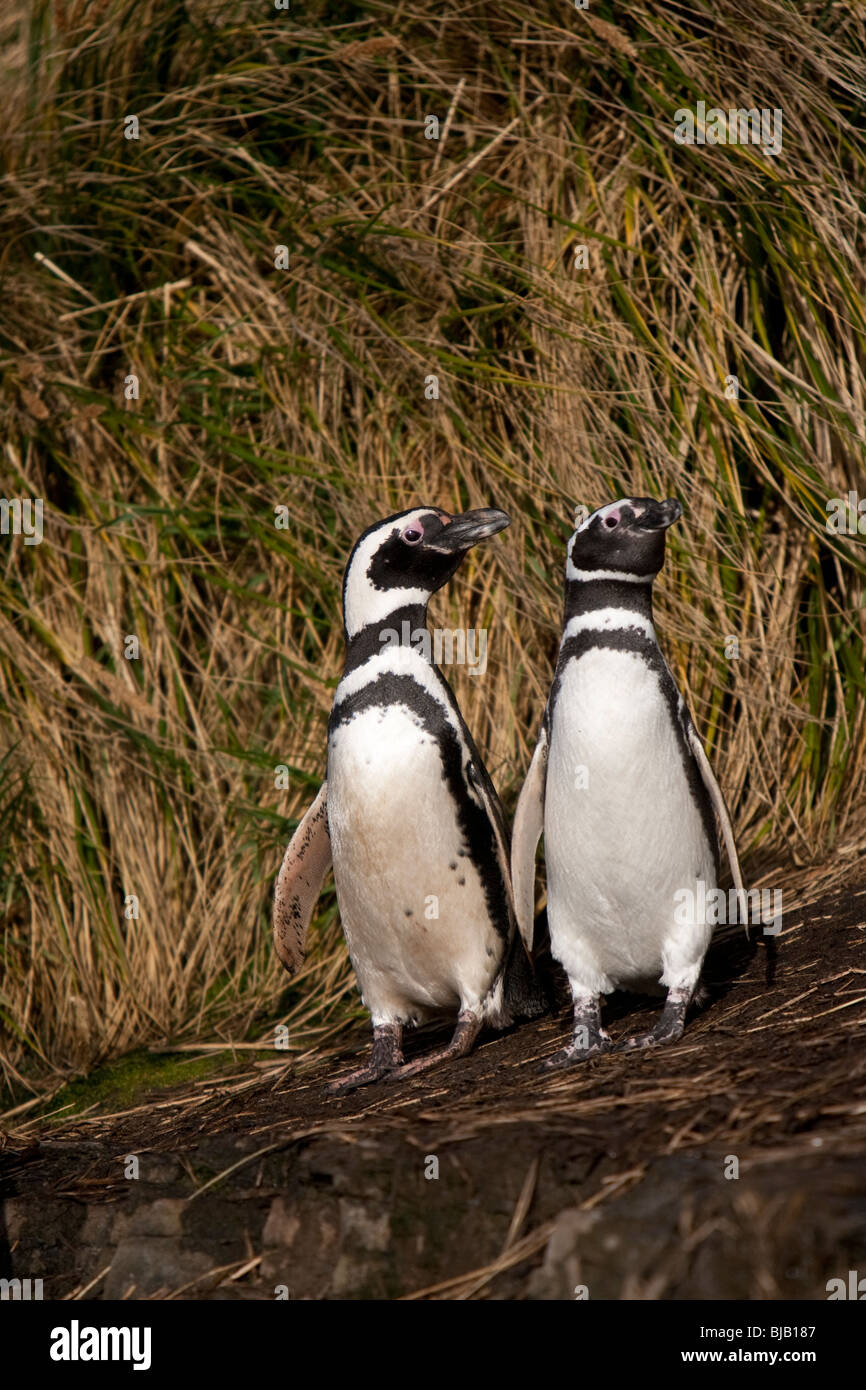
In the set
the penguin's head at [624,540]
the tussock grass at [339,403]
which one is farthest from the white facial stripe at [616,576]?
the tussock grass at [339,403]

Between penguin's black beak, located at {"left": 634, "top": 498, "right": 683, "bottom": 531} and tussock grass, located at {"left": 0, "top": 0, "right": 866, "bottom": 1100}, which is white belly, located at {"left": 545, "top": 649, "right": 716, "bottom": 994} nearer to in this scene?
penguin's black beak, located at {"left": 634, "top": 498, "right": 683, "bottom": 531}

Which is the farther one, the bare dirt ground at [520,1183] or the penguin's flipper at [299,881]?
the penguin's flipper at [299,881]

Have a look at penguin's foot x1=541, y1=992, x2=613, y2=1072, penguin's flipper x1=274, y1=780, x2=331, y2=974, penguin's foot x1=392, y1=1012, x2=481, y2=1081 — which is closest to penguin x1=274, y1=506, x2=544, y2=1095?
penguin's foot x1=392, y1=1012, x2=481, y2=1081

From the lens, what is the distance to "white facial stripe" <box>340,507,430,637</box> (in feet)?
9.93

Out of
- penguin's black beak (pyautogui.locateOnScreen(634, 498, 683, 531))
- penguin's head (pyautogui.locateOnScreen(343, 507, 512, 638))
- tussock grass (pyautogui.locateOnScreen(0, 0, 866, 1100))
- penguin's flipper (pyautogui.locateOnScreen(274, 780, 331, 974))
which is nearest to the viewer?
penguin's black beak (pyautogui.locateOnScreen(634, 498, 683, 531))

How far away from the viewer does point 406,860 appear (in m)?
2.91

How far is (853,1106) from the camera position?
6.40 ft

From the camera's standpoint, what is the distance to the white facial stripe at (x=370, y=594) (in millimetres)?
3027

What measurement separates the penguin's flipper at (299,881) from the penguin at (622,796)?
632 millimetres

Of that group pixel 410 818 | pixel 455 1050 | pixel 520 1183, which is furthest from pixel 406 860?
pixel 520 1183

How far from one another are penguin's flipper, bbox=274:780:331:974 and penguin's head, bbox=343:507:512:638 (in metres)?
0.50

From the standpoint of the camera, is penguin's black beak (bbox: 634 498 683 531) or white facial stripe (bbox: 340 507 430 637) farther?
white facial stripe (bbox: 340 507 430 637)

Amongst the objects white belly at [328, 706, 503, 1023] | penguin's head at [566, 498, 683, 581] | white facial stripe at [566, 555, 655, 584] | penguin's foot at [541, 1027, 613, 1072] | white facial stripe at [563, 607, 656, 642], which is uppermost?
penguin's head at [566, 498, 683, 581]

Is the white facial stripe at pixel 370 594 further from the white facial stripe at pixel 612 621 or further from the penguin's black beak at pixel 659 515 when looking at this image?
the penguin's black beak at pixel 659 515
